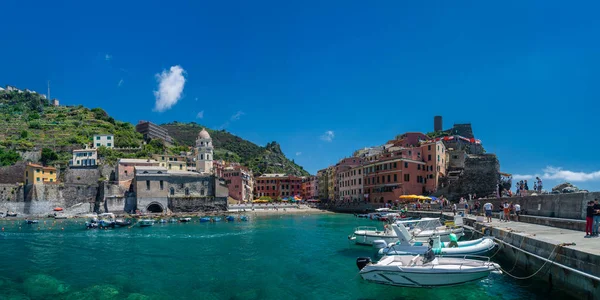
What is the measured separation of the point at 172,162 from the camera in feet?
266

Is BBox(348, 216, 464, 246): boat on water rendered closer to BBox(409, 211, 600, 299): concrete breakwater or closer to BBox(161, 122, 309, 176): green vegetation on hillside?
BBox(409, 211, 600, 299): concrete breakwater

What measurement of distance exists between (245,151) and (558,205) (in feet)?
511

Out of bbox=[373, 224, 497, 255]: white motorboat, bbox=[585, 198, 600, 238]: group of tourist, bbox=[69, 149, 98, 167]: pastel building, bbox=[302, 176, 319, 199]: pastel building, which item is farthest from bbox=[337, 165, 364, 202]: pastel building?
bbox=[585, 198, 600, 238]: group of tourist

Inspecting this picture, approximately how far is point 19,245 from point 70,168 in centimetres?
4974

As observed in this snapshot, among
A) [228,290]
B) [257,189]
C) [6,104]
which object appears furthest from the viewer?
[6,104]

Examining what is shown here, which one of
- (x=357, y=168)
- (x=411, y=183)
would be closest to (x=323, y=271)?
(x=411, y=183)

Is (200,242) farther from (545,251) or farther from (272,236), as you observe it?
(545,251)

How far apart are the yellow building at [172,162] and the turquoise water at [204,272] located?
47816 millimetres

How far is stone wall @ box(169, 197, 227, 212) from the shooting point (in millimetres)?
66625

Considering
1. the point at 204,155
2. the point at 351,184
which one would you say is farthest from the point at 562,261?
the point at 204,155

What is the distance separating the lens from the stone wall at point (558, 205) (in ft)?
59.8

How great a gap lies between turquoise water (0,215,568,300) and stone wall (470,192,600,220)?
7.00 metres

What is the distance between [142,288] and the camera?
15711 mm

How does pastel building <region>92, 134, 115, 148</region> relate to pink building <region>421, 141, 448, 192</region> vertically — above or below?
above
